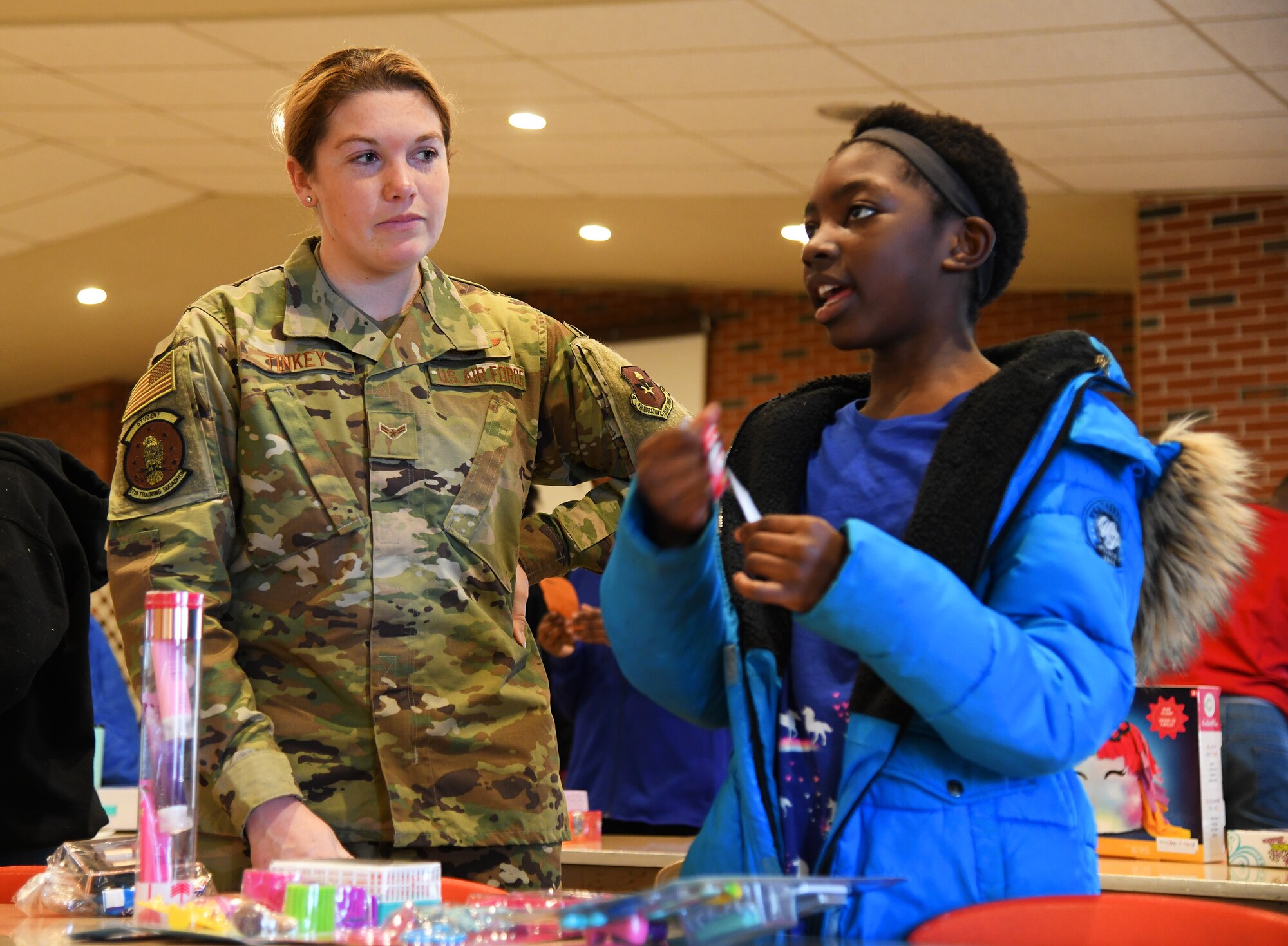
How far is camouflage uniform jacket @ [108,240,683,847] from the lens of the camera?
1.74 meters

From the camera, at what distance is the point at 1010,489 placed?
1.32 m

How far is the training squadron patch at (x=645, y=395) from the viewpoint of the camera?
6.62ft

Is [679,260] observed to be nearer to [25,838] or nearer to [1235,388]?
[1235,388]

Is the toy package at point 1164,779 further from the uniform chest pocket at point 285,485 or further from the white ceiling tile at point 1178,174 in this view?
the white ceiling tile at point 1178,174

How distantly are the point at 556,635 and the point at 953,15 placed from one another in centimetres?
266

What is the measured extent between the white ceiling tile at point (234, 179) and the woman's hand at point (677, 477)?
21.0 ft

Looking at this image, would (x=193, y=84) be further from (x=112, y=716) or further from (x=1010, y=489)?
(x=1010, y=489)

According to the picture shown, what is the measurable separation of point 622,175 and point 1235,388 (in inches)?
129

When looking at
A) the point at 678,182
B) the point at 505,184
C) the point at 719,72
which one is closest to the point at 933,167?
the point at 719,72

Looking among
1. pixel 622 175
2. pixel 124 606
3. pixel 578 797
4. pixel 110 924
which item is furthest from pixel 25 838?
pixel 622 175

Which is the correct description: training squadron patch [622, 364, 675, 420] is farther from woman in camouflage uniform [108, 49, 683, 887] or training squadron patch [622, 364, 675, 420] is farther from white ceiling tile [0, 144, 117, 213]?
white ceiling tile [0, 144, 117, 213]

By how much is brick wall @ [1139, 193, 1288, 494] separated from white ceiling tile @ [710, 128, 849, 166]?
178 cm

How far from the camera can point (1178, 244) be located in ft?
23.1

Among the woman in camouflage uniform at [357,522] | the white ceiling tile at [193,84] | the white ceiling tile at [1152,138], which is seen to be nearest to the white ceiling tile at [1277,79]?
the white ceiling tile at [1152,138]
